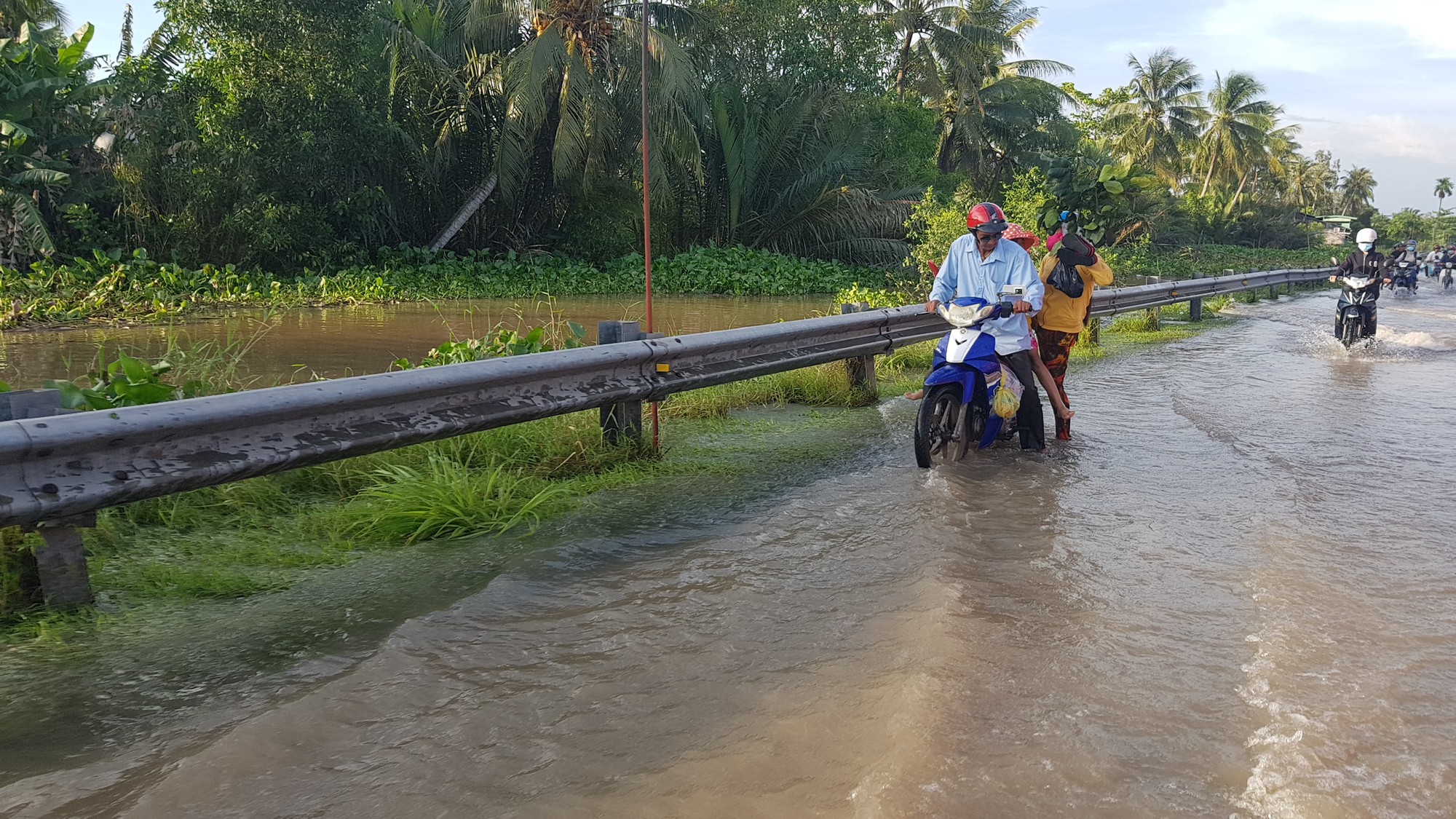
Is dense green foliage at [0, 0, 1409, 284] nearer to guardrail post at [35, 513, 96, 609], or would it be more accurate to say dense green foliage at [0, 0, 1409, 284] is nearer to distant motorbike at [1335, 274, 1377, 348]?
distant motorbike at [1335, 274, 1377, 348]

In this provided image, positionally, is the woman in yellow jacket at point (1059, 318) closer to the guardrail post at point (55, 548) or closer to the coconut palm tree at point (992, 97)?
the guardrail post at point (55, 548)

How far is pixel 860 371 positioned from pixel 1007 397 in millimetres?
2432

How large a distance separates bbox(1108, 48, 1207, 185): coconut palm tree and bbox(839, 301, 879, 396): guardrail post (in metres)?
58.3

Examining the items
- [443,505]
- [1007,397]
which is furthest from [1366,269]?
[443,505]

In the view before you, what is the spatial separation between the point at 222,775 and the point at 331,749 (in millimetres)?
269

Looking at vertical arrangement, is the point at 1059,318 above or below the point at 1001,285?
below

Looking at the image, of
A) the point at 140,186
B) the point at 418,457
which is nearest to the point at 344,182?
the point at 140,186

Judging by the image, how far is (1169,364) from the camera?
11914 millimetres

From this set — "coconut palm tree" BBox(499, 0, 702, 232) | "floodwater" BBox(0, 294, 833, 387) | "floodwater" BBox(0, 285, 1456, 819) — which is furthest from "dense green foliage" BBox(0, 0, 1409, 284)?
"floodwater" BBox(0, 285, 1456, 819)

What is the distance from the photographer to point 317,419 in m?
4.50

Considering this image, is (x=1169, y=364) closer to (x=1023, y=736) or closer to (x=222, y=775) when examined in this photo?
(x=1023, y=736)

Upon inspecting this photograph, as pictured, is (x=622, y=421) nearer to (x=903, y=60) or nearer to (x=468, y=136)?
(x=468, y=136)

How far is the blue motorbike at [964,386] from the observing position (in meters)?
6.84

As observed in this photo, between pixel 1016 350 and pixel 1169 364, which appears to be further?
pixel 1169 364
